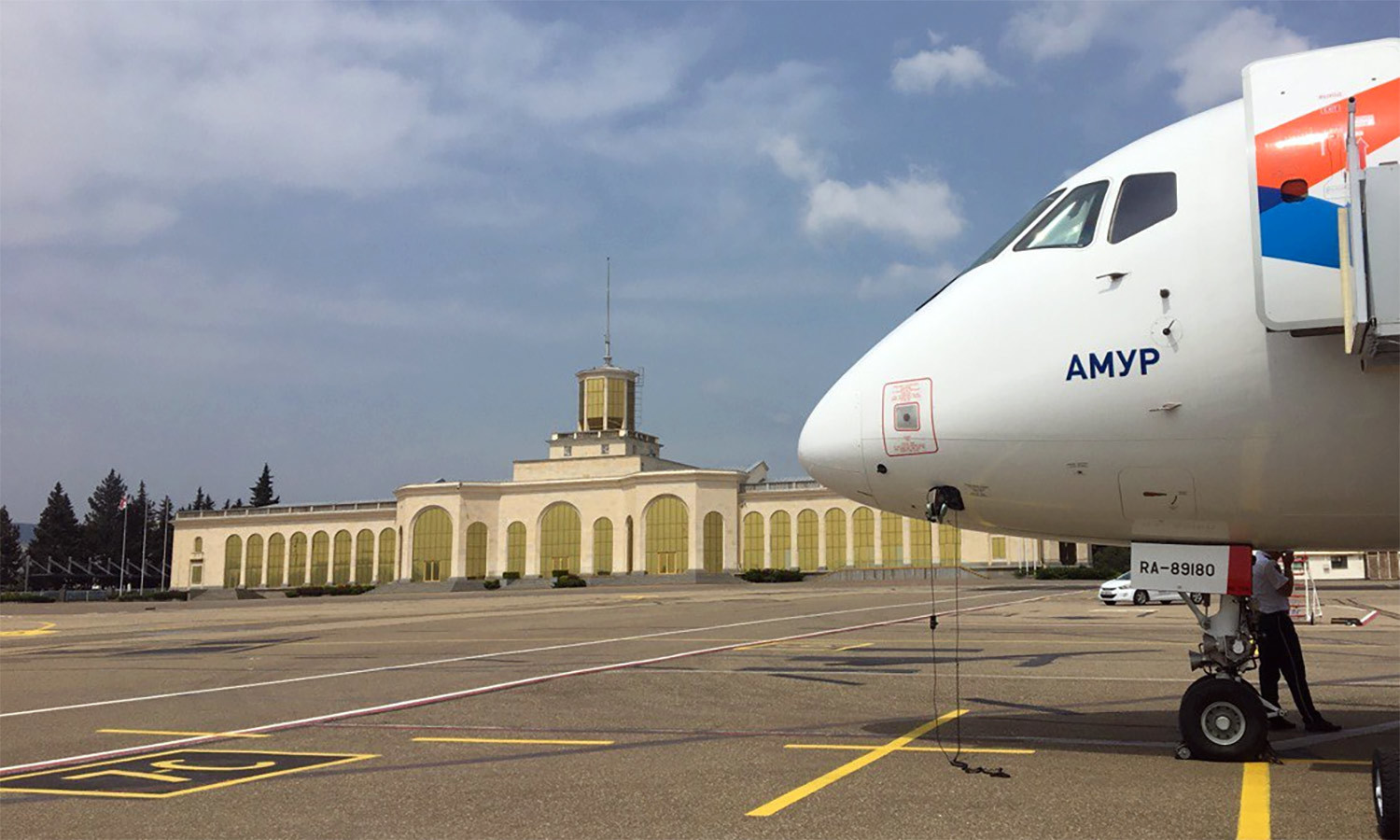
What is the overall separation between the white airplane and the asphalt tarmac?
185 cm

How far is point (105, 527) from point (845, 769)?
170 meters

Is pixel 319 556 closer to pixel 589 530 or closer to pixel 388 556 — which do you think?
pixel 388 556

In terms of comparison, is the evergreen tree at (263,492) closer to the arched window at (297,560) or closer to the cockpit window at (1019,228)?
the arched window at (297,560)

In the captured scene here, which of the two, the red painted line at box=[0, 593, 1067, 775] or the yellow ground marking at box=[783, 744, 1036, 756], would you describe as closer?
the yellow ground marking at box=[783, 744, 1036, 756]

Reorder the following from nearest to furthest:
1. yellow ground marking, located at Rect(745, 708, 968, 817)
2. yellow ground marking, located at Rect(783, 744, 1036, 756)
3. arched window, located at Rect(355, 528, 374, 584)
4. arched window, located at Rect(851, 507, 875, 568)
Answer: yellow ground marking, located at Rect(745, 708, 968, 817), yellow ground marking, located at Rect(783, 744, 1036, 756), arched window, located at Rect(851, 507, 875, 568), arched window, located at Rect(355, 528, 374, 584)

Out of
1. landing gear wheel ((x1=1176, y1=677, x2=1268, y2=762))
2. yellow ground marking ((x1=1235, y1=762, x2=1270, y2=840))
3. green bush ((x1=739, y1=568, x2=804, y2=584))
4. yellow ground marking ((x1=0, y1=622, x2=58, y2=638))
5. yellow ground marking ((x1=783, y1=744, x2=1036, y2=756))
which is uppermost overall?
landing gear wheel ((x1=1176, y1=677, x2=1268, y2=762))

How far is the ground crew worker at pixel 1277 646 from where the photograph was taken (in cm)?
982

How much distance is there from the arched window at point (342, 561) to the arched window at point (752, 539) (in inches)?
1777

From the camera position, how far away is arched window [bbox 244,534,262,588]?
4633 inches

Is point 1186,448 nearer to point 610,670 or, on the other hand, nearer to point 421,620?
point 610,670

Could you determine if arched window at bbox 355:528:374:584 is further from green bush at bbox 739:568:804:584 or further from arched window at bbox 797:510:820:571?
arched window at bbox 797:510:820:571

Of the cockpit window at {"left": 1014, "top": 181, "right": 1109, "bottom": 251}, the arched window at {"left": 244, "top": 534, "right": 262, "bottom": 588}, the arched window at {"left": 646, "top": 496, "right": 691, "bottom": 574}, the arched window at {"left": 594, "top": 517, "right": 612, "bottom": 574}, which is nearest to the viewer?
the cockpit window at {"left": 1014, "top": 181, "right": 1109, "bottom": 251}

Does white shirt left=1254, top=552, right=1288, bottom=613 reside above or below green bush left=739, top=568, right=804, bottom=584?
above

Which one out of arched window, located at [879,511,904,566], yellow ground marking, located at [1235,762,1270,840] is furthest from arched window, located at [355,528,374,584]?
yellow ground marking, located at [1235,762,1270,840]
